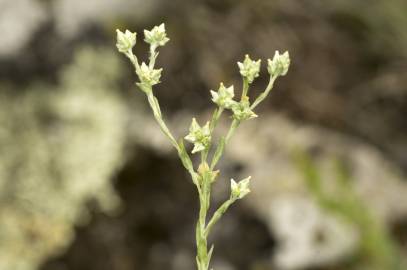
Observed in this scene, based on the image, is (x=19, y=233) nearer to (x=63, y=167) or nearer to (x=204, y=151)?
(x=63, y=167)

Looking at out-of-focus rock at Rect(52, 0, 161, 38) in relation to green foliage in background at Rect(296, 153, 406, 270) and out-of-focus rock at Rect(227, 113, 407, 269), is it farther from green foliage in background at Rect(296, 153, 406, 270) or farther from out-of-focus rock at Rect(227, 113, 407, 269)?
green foliage in background at Rect(296, 153, 406, 270)

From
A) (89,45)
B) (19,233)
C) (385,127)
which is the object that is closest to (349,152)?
(385,127)

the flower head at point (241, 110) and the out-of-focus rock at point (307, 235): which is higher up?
the out-of-focus rock at point (307, 235)

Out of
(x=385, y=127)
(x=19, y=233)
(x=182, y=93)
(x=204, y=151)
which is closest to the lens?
(x=204, y=151)

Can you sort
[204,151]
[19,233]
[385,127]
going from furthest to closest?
[385,127]
[19,233]
[204,151]

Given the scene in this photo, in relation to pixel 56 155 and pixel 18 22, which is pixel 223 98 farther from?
pixel 18 22

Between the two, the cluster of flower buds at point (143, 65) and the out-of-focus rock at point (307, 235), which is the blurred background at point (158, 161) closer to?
the out-of-focus rock at point (307, 235)

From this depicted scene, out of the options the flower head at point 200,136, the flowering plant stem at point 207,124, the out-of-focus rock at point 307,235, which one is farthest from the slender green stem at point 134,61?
the out-of-focus rock at point 307,235
